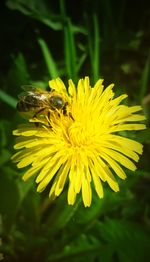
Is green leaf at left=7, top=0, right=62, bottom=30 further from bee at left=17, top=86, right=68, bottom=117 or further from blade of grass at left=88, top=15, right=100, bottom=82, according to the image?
bee at left=17, top=86, right=68, bottom=117

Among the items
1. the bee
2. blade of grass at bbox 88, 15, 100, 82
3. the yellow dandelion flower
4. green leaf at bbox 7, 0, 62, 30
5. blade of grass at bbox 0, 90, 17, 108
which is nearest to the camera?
the yellow dandelion flower

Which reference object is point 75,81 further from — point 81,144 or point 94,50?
point 81,144

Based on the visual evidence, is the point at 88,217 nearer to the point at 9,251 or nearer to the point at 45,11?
the point at 9,251

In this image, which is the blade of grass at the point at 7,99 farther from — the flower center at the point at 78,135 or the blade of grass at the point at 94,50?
the flower center at the point at 78,135

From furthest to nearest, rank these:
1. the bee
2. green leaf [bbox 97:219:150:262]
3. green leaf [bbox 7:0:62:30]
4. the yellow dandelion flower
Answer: green leaf [bbox 7:0:62:30] → green leaf [bbox 97:219:150:262] → the bee → the yellow dandelion flower

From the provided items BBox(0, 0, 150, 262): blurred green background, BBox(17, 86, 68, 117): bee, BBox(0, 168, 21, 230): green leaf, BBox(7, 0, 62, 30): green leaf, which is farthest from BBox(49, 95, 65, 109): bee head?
BBox(7, 0, 62, 30): green leaf
